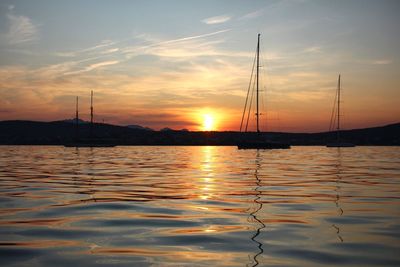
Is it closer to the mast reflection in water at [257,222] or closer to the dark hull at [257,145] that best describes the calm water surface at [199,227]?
the mast reflection in water at [257,222]

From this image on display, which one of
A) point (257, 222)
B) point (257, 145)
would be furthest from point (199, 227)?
point (257, 145)

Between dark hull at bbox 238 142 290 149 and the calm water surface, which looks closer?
the calm water surface

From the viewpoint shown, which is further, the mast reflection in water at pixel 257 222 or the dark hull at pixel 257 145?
the dark hull at pixel 257 145

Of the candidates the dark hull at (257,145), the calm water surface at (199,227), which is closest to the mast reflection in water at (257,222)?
the calm water surface at (199,227)

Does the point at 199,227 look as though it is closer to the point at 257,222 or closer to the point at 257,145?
the point at 257,222

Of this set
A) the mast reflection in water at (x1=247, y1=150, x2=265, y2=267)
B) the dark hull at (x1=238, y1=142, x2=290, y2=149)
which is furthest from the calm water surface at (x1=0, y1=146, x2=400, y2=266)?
the dark hull at (x1=238, y1=142, x2=290, y2=149)

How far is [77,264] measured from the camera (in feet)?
23.6

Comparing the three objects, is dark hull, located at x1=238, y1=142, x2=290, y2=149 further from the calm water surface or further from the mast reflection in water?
the calm water surface

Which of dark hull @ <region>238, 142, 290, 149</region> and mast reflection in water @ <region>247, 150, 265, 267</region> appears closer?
mast reflection in water @ <region>247, 150, 265, 267</region>

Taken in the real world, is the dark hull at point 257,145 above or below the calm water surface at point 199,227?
above

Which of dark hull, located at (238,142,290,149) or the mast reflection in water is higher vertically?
dark hull, located at (238,142,290,149)

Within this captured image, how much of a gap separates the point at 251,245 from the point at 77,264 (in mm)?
3370

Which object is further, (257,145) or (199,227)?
(257,145)

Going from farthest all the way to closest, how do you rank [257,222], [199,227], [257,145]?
[257,145], [257,222], [199,227]
